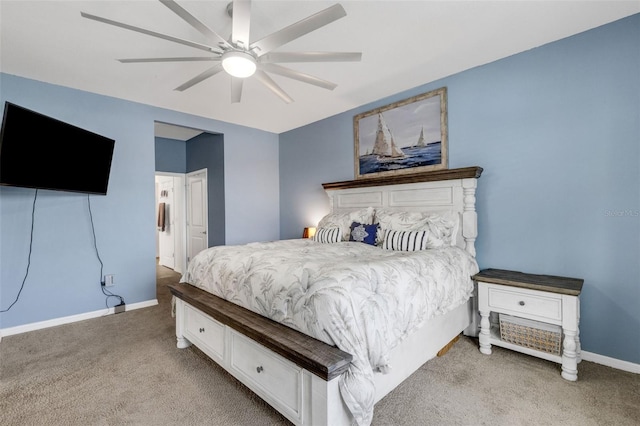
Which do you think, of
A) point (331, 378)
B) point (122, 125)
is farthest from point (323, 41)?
point (122, 125)

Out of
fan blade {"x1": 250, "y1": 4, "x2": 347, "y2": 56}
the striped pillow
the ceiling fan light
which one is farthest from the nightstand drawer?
the ceiling fan light

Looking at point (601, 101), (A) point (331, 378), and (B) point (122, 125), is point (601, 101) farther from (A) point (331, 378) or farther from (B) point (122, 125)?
(B) point (122, 125)

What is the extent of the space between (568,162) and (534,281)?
104cm

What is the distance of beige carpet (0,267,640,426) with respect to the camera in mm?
1681

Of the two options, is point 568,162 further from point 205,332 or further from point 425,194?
point 205,332

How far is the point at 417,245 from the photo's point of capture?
104 inches

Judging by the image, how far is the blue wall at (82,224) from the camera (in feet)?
9.86

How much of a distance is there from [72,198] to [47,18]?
1.92 m

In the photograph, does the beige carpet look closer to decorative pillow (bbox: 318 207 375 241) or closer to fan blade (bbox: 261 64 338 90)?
decorative pillow (bbox: 318 207 375 241)

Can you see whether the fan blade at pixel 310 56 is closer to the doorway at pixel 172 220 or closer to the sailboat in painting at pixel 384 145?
the sailboat in painting at pixel 384 145

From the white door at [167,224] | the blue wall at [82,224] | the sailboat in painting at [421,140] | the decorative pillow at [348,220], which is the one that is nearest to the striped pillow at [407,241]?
the decorative pillow at [348,220]

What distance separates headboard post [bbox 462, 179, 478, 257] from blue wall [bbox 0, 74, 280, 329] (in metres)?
3.67

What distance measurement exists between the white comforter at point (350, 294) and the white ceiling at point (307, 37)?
177 cm

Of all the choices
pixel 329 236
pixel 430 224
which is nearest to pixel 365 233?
pixel 329 236
